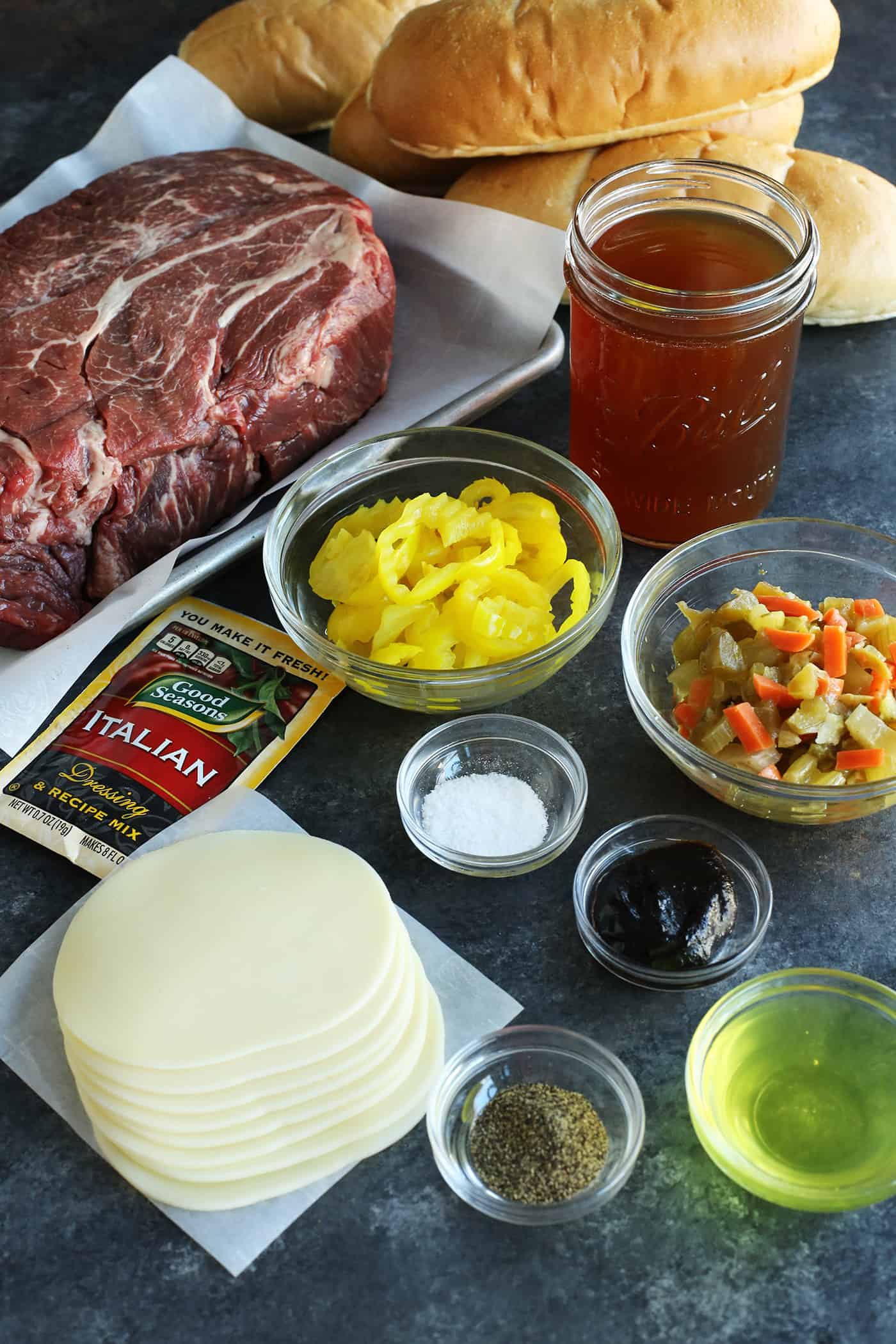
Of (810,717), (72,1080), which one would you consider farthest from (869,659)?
(72,1080)

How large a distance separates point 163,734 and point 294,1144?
2.24ft

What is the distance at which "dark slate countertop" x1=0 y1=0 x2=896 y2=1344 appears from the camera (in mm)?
1354

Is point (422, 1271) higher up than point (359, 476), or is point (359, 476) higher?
point (359, 476)

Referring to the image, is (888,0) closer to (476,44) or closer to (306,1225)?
(476,44)

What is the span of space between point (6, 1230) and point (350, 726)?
81 cm

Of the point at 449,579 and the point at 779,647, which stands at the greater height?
the point at 449,579

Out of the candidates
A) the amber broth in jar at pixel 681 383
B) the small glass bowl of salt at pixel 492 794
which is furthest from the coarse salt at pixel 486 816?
the amber broth in jar at pixel 681 383

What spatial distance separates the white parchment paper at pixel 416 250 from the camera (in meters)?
2.39

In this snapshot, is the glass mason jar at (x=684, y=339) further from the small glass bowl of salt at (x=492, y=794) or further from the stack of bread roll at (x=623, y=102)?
the small glass bowl of salt at (x=492, y=794)

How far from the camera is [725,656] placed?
5.60 ft

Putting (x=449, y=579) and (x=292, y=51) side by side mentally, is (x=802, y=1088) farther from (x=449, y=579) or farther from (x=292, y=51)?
(x=292, y=51)

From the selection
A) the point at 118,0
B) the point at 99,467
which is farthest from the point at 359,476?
the point at 118,0

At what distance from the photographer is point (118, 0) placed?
3520 millimetres

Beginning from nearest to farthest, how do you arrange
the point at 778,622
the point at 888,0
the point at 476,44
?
1. the point at 778,622
2. the point at 476,44
3. the point at 888,0
